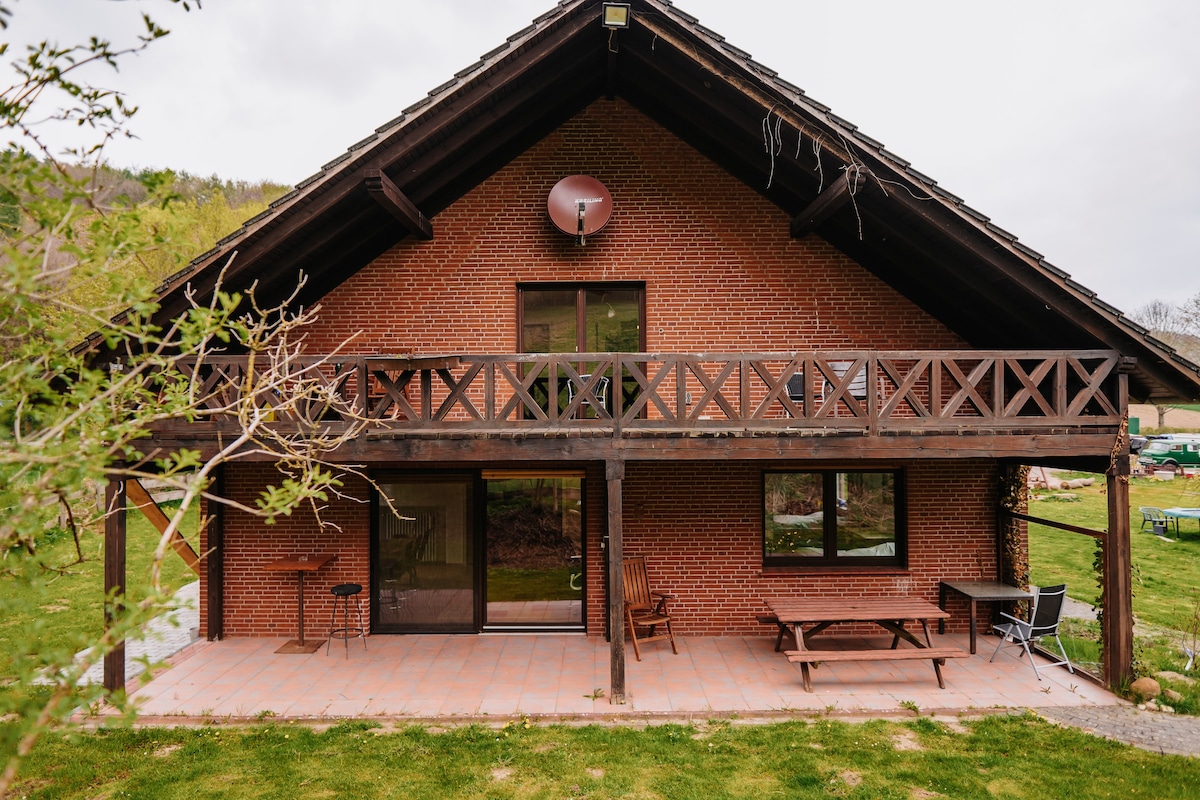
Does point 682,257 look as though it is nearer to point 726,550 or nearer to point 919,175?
point 919,175

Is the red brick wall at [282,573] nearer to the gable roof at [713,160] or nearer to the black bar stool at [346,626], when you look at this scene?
the black bar stool at [346,626]

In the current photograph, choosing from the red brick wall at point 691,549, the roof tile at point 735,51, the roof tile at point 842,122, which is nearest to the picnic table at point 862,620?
the red brick wall at point 691,549

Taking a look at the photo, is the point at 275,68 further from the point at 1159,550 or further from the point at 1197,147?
the point at 1197,147

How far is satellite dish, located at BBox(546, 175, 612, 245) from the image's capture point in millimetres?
7852

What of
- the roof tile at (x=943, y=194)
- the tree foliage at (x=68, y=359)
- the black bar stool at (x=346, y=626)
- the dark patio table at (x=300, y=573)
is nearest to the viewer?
the tree foliage at (x=68, y=359)

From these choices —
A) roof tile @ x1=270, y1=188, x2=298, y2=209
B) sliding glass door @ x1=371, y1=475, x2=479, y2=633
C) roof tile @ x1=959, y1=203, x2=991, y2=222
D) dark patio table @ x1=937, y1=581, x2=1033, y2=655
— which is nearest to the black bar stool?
sliding glass door @ x1=371, y1=475, x2=479, y2=633

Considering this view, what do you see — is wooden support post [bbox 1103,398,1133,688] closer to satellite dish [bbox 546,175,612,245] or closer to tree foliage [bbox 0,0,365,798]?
satellite dish [bbox 546,175,612,245]

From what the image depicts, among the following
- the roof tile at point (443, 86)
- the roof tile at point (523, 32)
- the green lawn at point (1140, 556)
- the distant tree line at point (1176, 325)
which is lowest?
the green lawn at point (1140, 556)

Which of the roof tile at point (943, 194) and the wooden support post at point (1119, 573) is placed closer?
the roof tile at point (943, 194)

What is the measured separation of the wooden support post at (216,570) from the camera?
25.7ft

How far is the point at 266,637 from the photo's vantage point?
8.03 meters

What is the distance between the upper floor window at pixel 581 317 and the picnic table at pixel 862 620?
3.60m

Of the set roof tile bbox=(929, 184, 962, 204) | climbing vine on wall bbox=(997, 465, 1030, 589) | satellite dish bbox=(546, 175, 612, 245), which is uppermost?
satellite dish bbox=(546, 175, 612, 245)

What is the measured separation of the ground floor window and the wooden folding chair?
1.56 meters
